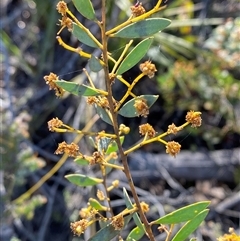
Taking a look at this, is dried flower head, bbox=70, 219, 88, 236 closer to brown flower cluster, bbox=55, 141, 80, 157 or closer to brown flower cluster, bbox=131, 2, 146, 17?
brown flower cluster, bbox=55, 141, 80, 157

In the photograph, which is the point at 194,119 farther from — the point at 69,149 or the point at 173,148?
the point at 69,149

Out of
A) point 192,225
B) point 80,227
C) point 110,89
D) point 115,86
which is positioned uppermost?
point 110,89

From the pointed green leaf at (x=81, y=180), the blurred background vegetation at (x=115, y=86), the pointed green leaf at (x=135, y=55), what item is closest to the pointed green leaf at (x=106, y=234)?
the pointed green leaf at (x=81, y=180)

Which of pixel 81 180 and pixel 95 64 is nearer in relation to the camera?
pixel 95 64

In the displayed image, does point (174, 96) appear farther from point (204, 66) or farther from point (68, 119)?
point (68, 119)

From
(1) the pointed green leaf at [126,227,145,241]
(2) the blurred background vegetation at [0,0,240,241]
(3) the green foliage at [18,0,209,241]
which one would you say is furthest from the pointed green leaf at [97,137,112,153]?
(2) the blurred background vegetation at [0,0,240,241]

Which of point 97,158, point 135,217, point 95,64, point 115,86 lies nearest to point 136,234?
point 135,217

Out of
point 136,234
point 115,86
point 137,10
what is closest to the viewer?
point 137,10
